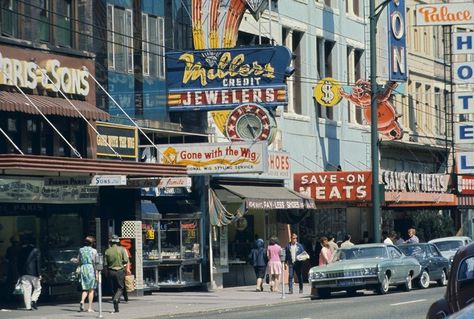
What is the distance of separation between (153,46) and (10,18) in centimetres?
737

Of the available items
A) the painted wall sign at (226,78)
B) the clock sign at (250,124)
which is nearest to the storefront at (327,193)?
the clock sign at (250,124)

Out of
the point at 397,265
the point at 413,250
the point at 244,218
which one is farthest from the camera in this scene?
the point at 244,218

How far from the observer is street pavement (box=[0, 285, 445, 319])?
99.1 ft

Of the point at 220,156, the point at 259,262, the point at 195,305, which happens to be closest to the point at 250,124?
the point at 220,156

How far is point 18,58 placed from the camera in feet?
106

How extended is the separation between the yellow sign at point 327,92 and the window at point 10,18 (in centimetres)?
1774

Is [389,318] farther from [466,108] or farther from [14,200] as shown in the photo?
[466,108]

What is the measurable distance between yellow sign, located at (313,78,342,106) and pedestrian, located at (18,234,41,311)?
18487 mm

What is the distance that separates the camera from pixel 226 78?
38.9 meters

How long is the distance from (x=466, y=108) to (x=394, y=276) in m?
19.0

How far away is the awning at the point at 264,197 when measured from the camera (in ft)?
137

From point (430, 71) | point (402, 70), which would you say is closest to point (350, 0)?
point (402, 70)

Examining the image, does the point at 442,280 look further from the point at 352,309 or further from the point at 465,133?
the point at 465,133

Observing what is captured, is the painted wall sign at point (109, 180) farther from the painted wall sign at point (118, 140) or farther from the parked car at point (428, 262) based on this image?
the parked car at point (428, 262)
